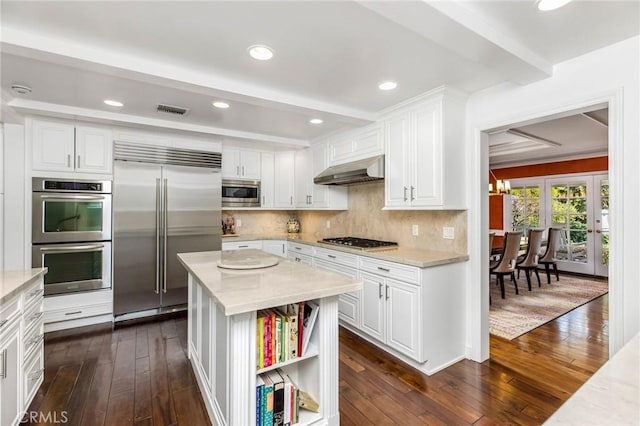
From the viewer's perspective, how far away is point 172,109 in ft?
9.91

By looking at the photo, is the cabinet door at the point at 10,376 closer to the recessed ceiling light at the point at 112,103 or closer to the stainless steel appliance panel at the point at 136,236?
the stainless steel appliance panel at the point at 136,236

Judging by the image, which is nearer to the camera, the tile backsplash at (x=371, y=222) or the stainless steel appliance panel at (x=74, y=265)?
the tile backsplash at (x=371, y=222)

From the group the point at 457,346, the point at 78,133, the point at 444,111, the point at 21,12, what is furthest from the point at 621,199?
the point at 78,133

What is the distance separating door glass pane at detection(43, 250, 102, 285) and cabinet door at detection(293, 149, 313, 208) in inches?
104

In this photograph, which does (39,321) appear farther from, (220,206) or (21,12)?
(220,206)

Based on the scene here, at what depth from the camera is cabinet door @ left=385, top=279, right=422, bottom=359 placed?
248 cm

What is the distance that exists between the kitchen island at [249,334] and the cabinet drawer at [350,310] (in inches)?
45.9

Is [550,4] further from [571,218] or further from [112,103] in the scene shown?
[571,218]

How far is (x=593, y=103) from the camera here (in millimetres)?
1999

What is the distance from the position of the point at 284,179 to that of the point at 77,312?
3.09 metres

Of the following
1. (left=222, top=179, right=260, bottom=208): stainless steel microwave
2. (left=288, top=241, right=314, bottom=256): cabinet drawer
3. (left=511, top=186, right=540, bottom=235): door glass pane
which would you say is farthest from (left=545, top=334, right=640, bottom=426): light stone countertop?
(left=511, top=186, right=540, bottom=235): door glass pane

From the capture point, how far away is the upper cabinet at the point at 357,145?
3294 millimetres

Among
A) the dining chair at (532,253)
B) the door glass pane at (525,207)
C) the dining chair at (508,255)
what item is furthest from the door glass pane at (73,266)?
the door glass pane at (525,207)

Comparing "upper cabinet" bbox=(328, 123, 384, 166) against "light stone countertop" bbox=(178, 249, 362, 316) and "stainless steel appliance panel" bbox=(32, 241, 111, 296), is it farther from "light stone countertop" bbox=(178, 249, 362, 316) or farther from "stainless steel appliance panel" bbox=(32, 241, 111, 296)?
"stainless steel appliance panel" bbox=(32, 241, 111, 296)
